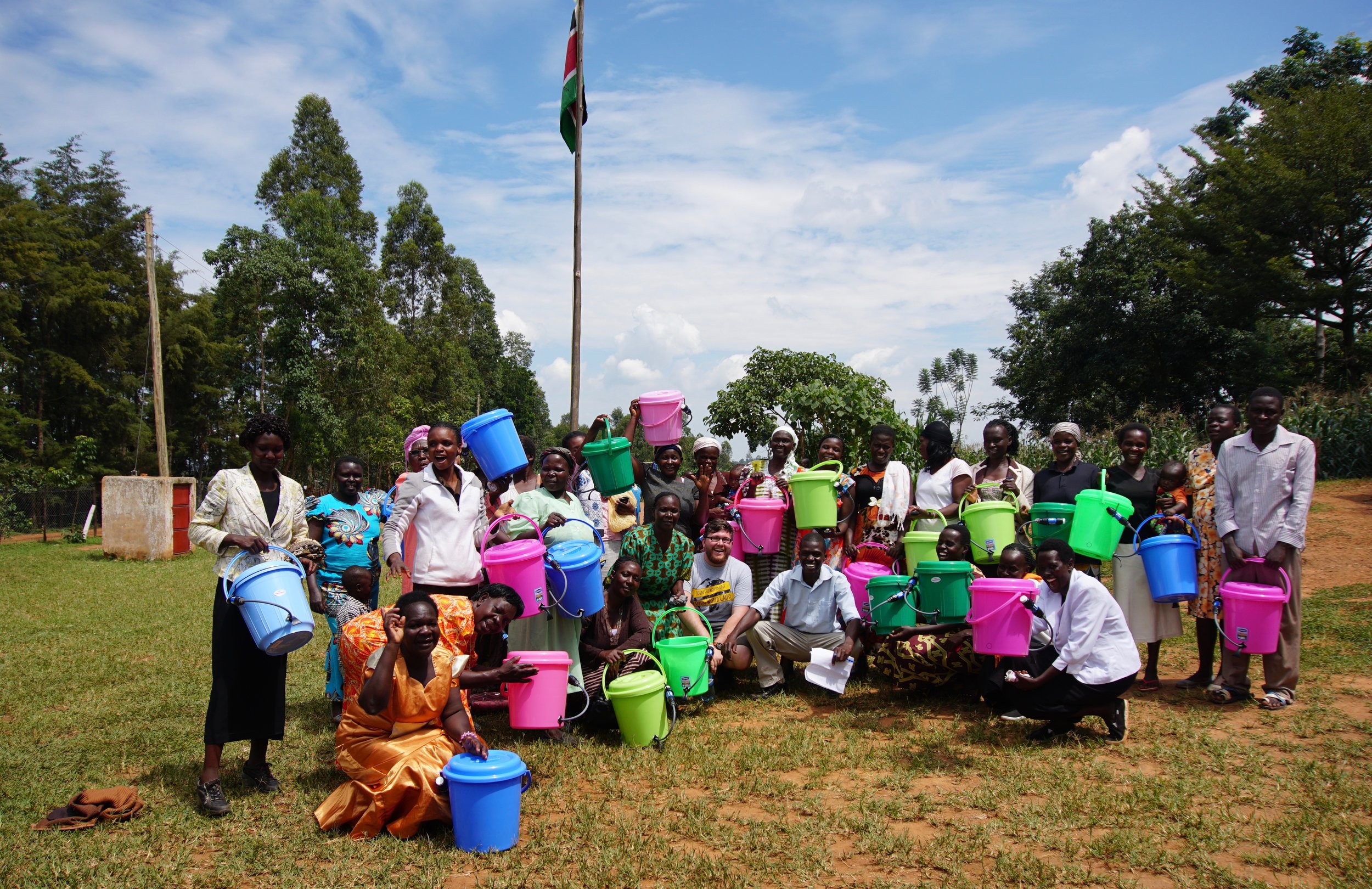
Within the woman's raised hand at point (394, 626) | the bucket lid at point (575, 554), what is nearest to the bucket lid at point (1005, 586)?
the bucket lid at point (575, 554)

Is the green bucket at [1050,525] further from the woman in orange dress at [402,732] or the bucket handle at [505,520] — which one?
the woman in orange dress at [402,732]

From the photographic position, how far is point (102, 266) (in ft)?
109

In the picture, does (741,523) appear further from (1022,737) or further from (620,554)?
(1022,737)

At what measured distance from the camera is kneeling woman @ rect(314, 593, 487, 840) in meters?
3.68

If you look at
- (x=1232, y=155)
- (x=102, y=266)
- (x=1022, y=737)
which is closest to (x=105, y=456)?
(x=102, y=266)

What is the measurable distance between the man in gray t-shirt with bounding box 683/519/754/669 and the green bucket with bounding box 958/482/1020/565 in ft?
5.11

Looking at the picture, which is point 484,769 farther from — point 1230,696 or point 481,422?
point 1230,696

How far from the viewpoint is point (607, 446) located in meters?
5.65

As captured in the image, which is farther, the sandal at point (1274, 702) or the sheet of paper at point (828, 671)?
the sheet of paper at point (828, 671)

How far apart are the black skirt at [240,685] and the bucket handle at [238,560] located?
0.08 meters

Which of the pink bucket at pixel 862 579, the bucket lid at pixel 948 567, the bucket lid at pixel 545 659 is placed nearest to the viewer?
the bucket lid at pixel 545 659

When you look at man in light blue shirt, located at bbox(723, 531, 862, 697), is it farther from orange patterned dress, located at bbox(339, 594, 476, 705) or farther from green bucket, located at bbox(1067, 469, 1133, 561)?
orange patterned dress, located at bbox(339, 594, 476, 705)

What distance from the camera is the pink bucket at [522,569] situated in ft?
14.8

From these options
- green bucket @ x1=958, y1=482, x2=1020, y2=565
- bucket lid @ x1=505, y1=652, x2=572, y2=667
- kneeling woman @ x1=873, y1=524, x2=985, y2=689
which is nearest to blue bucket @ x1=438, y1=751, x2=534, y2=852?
bucket lid @ x1=505, y1=652, x2=572, y2=667
